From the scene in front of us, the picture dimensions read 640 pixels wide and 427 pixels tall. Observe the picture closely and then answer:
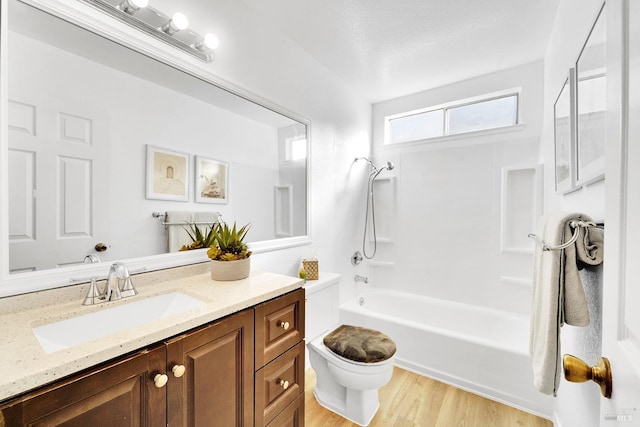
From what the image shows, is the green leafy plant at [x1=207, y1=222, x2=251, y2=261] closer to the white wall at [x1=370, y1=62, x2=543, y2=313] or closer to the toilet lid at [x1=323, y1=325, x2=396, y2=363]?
the toilet lid at [x1=323, y1=325, x2=396, y2=363]

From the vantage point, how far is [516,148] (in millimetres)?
2398

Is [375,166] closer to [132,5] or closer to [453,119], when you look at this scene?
[453,119]

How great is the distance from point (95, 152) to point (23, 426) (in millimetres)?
916

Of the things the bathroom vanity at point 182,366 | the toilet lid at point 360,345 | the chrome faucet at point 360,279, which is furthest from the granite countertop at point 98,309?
the chrome faucet at point 360,279

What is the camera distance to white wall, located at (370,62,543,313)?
93.7 inches

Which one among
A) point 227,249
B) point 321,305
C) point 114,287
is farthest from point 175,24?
point 321,305

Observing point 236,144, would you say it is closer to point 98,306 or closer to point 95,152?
point 95,152

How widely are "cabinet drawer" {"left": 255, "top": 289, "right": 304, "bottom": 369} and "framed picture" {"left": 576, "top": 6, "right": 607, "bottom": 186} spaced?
3.88ft

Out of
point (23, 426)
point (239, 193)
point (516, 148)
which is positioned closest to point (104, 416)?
point (23, 426)

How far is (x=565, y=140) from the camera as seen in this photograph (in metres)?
1.33

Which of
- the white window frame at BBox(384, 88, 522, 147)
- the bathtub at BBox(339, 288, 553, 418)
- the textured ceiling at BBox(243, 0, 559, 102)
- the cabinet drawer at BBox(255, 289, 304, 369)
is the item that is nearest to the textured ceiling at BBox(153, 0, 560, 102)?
the textured ceiling at BBox(243, 0, 559, 102)

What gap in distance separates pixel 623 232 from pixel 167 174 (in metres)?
1.54

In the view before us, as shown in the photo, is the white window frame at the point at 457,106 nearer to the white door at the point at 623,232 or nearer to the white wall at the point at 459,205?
the white wall at the point at 459,205

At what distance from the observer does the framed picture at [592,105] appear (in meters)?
0.81
